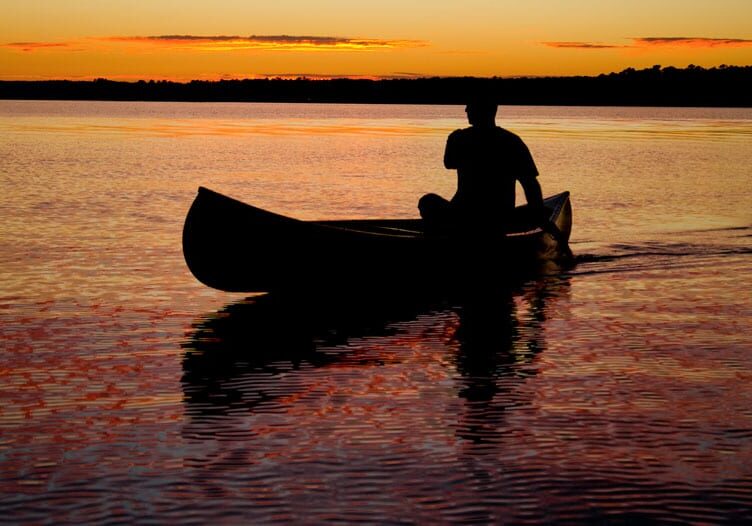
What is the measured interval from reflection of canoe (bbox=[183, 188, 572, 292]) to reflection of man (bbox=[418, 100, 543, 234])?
0.35 metres

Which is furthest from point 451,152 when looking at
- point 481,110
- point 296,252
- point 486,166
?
point 296,252

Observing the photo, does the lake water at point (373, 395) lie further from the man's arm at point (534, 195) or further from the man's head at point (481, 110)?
the man's head at point (481, 110)

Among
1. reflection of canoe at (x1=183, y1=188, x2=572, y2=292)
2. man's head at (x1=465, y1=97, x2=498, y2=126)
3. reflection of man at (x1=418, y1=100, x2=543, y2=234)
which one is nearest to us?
reflection of canoe at (x1=183, y1=188, x2=572, y2=292)

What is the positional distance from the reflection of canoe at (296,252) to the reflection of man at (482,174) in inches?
13.6

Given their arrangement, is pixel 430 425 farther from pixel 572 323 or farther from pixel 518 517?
pixel 572 323

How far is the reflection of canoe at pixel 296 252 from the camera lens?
1235 centimetres

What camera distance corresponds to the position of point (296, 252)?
12.9 metres

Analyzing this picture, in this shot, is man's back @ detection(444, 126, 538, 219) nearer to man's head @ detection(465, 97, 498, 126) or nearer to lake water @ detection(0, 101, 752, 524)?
man's head @ detection(465, 97, 498, 126)

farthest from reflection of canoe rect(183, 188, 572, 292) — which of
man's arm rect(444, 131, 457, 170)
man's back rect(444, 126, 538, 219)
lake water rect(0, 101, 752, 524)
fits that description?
man's arm rect(444, 131, 457, 170)

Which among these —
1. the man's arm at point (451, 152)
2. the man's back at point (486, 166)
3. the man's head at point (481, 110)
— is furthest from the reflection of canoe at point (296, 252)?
the man's head at point (481, 110)

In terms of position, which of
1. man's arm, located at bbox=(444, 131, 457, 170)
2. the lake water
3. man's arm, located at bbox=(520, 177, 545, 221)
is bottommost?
the lake water

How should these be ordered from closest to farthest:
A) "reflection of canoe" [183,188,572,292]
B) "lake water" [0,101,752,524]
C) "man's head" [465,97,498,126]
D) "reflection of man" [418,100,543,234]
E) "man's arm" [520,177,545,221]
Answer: "lake water" [0,101,752,524] < "reflection of canoe" [183,188,572,292] < "man's head" [465,97,498,126] < "reflection of man" [418,100,543,234] < "man's arm" [520,177,545,221]

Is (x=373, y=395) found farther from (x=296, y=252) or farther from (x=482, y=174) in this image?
(x=482, y=174)

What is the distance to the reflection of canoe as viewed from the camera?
40.5 ft
